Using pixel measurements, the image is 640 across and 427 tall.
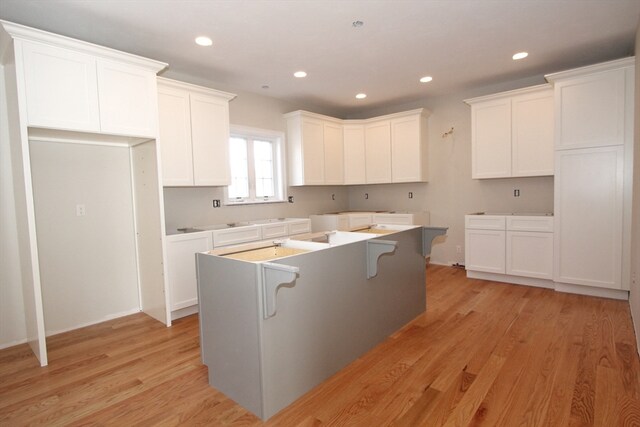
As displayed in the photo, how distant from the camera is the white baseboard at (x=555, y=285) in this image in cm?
367

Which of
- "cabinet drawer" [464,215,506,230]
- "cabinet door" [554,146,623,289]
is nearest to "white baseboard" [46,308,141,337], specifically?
"cabinet drawer" [464,215,506,230]

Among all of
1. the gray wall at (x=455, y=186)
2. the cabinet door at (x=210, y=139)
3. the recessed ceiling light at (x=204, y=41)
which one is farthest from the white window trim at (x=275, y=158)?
the gray wall at (x=455, y=186)

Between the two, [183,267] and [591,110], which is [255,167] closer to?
[183,267]

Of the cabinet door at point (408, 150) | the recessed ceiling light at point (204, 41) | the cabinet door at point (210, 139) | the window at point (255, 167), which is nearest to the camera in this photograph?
the recessed ceiling light at point (204, 41)

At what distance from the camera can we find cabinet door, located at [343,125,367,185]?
582 centimetres

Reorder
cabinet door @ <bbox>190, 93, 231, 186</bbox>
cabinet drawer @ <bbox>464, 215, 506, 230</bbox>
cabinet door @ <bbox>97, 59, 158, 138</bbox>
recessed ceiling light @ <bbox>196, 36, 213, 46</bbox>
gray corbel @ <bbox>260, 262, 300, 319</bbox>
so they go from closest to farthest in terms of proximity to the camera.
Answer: gray corbel @ <bbox>260, 262, 300, 319</bbox>, cabinet door @ <bbox>97, 59, 158, 138</bbox>, recessed ceiling light @ <bbox>196, 36, 213, 46</bbox>, cabinet door @ <bbox>190, 93, 231, 186</bbox>, cabinet drawer @ <bbox>464, 215, 506, 230</bbox>

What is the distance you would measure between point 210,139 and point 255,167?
1.08 metres

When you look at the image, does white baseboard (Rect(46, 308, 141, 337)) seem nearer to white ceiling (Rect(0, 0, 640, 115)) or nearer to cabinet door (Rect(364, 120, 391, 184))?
white ceiling (Rect(0, 0, 640, 115))

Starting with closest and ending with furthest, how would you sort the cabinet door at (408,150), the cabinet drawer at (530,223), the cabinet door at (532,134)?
the cabinet drawer at (530,223) → the cabinet door at (532,134) → the cabinet door at (408,150)

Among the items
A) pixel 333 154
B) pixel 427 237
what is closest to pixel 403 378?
pixel 427 237

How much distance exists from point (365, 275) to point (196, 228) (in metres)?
2.29

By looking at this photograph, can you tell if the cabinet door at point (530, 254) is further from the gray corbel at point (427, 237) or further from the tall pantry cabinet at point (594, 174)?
the gray corbel at point (427, 237)

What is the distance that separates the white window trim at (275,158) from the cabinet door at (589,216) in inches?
138

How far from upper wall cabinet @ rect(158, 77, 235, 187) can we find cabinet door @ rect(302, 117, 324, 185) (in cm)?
138
